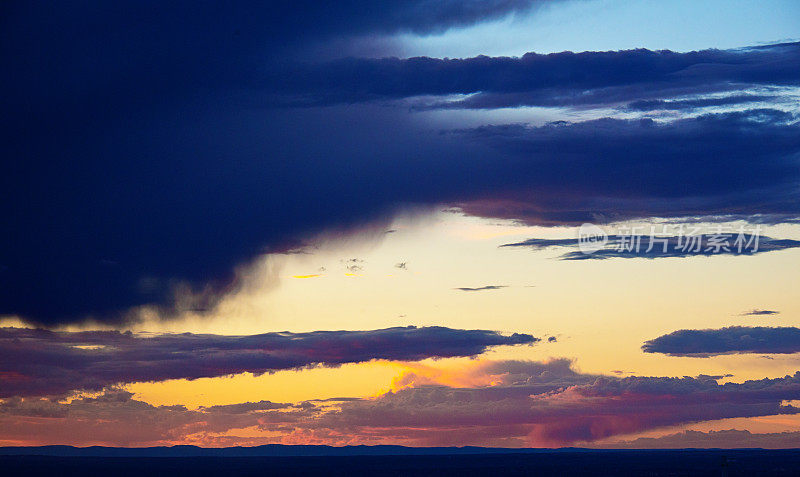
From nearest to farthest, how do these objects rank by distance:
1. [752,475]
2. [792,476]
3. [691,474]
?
[792,476]
[752,475]
[691,474]

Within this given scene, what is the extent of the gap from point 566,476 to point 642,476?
14934 millimetres

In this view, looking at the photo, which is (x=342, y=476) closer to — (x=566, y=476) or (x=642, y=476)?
(x=566, y=476)

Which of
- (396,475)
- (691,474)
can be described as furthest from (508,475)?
(691,474)

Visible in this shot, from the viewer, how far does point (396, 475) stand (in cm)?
19725

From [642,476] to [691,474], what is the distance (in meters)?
15.3

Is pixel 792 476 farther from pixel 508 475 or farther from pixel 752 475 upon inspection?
pixel 508 475

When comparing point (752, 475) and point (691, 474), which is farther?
point (691, 474)

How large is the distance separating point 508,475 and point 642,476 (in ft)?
86.3

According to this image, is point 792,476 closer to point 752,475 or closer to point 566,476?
point 752,475

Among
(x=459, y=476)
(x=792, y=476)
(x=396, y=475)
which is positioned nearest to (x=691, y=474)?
(x=792, y=476)

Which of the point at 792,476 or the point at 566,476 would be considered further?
the point at 566,476

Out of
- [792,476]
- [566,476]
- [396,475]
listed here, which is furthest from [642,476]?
[396,475]

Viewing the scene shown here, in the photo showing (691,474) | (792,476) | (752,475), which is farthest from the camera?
(691,474)

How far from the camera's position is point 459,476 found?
192125mm
